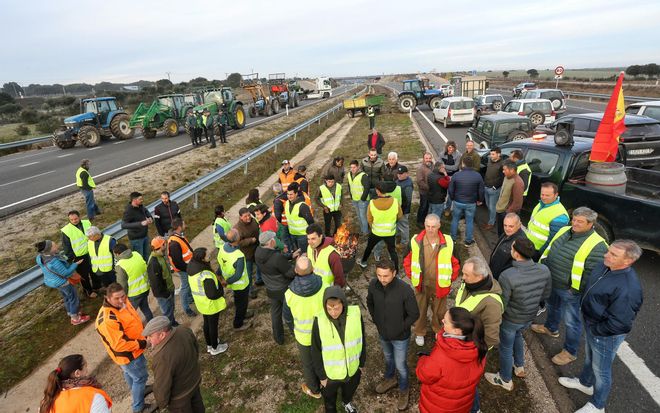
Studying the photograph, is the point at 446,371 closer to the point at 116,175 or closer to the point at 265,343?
the point at 265,343

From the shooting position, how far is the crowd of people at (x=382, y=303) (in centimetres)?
287

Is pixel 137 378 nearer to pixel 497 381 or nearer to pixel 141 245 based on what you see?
pixel 141 245

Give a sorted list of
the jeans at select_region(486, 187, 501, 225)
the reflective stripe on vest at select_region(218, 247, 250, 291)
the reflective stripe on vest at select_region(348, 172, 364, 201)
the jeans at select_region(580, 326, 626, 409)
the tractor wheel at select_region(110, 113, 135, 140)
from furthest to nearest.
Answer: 1. the tractor wheel at select_region(110, 113, 135, 140)
2. the jeans at select_region(486, 187, 501, 225)
3. the reflective stripe on vest at select_region(348, 172, 364, 201)
4. the reflective stripe on vest at select_region(218, 247, 250, 291)
5. the jeans at select_region(580, 326, 626, 409)

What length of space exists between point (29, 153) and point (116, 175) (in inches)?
447

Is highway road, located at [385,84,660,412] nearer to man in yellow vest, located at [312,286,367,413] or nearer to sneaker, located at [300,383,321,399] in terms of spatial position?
man in yellow vest, located at [312,286,367,413]

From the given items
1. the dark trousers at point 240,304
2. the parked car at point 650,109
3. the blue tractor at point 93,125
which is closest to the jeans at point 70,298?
the dark trousers at point 240,304

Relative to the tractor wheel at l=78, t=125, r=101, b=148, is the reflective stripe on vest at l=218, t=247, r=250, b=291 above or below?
below

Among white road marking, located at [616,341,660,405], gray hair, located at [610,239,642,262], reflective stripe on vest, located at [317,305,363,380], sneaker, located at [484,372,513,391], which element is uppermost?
gray hair, located at [610,239,642,262]

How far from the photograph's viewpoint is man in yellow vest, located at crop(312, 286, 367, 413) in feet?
9.62

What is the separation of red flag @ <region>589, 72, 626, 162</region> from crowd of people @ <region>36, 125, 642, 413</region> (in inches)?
52.4

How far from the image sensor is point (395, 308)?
3.33 metres

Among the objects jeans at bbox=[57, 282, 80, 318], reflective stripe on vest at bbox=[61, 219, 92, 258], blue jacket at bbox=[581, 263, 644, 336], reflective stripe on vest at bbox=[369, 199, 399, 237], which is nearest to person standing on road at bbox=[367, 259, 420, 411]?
blue jacket at bbox=[581, 263, 644, 336]

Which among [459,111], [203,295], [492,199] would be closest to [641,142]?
[492,199]

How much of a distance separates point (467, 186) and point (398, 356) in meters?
3.79
